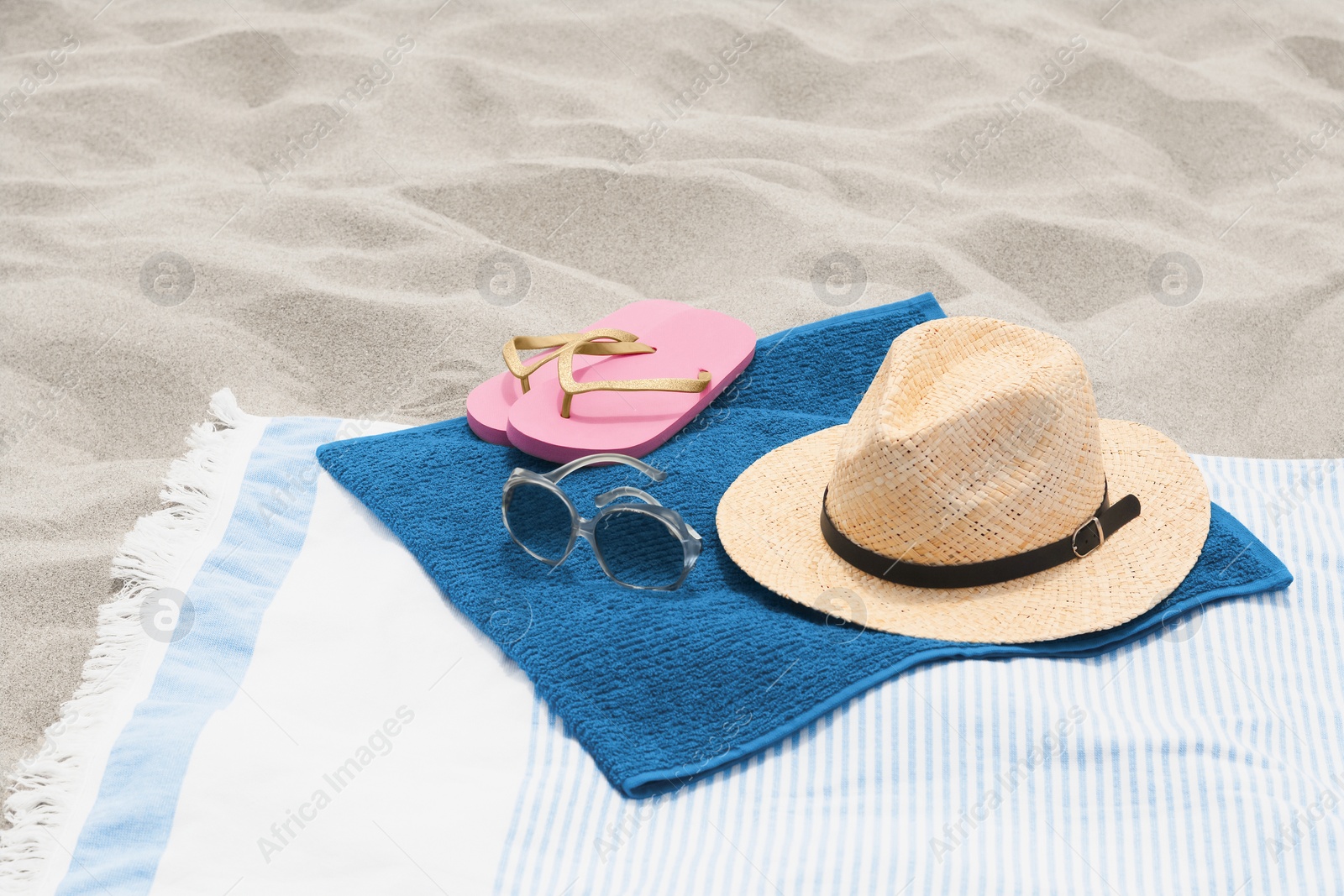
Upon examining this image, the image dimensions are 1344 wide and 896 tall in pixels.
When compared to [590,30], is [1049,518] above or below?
above

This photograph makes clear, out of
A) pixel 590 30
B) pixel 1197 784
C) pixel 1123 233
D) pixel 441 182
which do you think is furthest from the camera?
pixel 590 30

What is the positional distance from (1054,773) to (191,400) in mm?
1906

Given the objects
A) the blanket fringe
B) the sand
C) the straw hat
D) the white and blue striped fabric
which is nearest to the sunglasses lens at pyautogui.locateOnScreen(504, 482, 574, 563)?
the white and blue striped fabric

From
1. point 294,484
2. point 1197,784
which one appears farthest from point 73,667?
point 1197,784

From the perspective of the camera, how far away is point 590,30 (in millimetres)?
3832

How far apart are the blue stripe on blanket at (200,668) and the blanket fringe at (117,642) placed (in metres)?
0.06

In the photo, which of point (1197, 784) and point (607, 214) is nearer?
point (1197, 784)

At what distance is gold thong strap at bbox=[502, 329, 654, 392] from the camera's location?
209cm

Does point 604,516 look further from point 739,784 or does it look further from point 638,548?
point 739,784

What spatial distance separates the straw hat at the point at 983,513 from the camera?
1430 mm

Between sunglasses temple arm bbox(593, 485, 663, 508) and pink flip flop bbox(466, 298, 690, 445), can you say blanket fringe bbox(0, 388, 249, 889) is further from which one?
sunglasses temple arm bbox(593, 485, 663, 508)

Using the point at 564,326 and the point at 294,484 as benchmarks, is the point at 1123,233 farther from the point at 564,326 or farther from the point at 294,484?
the point at 294,484

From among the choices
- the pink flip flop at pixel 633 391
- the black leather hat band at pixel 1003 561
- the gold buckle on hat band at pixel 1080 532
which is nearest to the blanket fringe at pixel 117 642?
the pink flip flop at pixel 633 391

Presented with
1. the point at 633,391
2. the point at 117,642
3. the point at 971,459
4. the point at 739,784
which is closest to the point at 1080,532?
the point at 971,459
